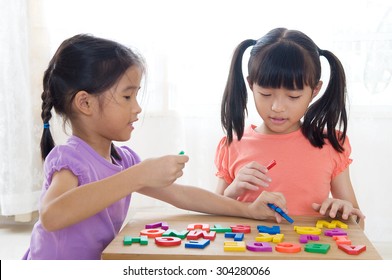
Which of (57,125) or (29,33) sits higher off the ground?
(29,33)

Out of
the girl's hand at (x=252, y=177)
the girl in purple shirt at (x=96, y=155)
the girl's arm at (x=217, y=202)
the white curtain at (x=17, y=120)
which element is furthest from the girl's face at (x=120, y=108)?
the white curtain at (x=17, y=120)

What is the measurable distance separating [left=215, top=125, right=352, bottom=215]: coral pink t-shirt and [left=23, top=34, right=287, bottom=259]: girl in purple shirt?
262 millimetres

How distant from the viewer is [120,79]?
1.19 metres

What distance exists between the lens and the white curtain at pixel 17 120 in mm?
2445

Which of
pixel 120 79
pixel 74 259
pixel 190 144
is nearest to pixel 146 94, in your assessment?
pixel 190 144

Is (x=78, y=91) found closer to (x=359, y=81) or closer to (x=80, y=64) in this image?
(x=80, y=64)

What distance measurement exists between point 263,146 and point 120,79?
46 centimetres

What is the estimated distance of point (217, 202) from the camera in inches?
47.4

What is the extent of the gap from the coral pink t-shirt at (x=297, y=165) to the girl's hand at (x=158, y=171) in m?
0.40

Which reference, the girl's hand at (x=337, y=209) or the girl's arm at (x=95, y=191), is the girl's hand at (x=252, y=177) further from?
the girl's arm at (x=95, y=191)

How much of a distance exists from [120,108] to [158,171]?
218 mm

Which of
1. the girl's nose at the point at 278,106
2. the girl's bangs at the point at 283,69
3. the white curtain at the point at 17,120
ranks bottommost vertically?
the white curtain at the point at 17,120

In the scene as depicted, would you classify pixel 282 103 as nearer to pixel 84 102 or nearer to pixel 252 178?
pixel 252 178
